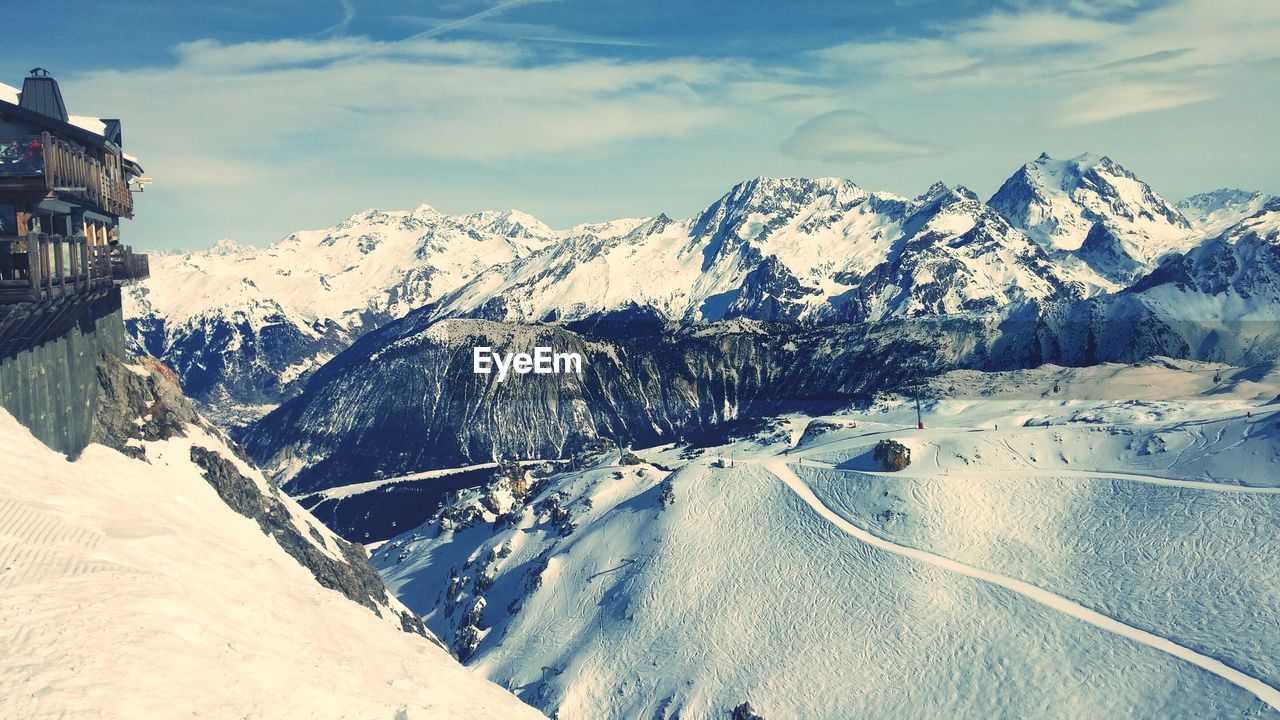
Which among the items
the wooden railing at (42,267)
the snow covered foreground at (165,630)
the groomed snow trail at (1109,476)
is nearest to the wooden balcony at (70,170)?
the wooden railing at (42,267)

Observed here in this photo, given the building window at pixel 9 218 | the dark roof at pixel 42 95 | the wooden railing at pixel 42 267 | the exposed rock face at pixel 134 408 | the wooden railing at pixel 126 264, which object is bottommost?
the exposed rock face at pixel 134 408

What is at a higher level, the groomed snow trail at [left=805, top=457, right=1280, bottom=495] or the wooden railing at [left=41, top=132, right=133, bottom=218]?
the wooden railing at [left=41, top=132, right=133, bottom=218]

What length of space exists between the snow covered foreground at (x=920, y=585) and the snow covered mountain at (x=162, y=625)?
62.3 m

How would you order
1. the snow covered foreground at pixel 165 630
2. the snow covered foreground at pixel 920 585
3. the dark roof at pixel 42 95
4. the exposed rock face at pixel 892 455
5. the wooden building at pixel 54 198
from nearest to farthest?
the snow covered foreground at pixel 165 630, the wooden building at pixel 54 198, the dark roof at pixel 42 95, the snow covered foreground at pixel 920 585, the exposed rock face at pixel 892 455

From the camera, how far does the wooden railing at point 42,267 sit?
39.9 m

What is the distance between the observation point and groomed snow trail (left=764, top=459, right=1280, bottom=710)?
250 ft

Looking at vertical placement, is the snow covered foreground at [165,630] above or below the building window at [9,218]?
below

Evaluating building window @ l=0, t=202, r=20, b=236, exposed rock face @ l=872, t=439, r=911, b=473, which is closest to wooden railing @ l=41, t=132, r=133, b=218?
building window @ l=0, t=202, r=20, b=236

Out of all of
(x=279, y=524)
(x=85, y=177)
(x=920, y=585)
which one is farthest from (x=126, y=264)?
(x=920, y=585)

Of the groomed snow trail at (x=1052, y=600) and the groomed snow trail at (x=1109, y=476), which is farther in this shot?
the groomed snow trail at (x=1109, y=476)

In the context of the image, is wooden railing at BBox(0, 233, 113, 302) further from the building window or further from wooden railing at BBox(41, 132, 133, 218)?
wooden railing at BBox(41, 132, 133, 218)

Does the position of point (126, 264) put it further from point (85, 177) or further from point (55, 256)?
point (55, 256)

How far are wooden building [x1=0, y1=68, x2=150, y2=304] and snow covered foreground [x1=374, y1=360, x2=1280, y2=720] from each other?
2787 inches

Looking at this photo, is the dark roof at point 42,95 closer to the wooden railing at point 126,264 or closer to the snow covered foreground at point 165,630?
the wooden railing at point 126,264
